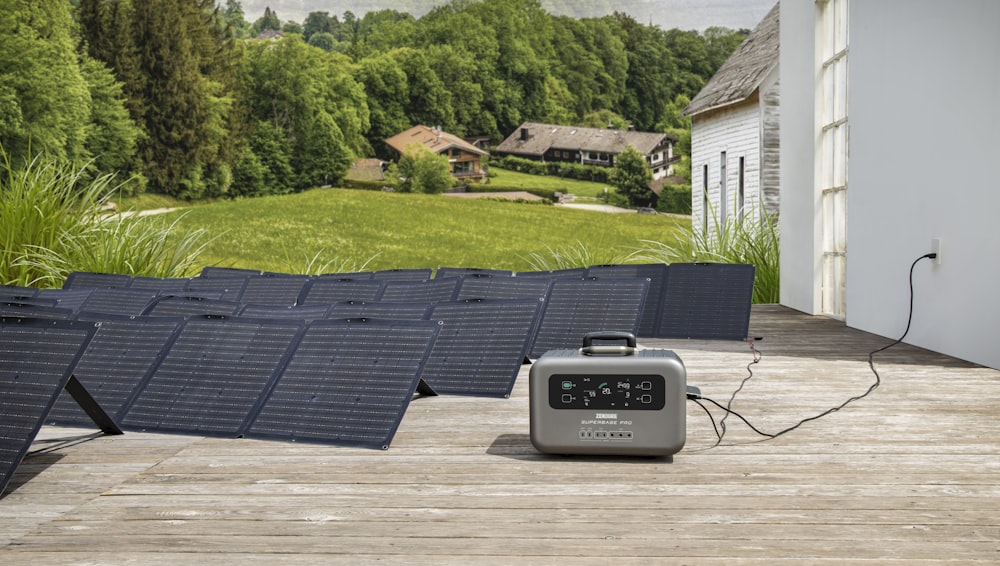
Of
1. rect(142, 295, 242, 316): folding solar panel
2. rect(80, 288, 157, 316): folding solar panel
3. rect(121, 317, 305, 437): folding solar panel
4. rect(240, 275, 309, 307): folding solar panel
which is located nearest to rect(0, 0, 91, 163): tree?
rect(240, 275, 309, 307): folding solar panel

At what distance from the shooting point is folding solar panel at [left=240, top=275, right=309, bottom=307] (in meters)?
6.79

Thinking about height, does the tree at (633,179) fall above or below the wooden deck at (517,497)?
above

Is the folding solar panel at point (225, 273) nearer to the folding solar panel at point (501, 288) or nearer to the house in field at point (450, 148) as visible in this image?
the folding solar panel at point (501, 288)

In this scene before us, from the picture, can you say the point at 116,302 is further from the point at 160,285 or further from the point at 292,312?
the point at 292,312

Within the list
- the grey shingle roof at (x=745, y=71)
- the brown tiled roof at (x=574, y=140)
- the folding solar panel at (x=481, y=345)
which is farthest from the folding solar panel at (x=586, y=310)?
the brown tiled roof at (x=574, y=140)

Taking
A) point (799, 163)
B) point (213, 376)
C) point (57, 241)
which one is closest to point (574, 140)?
point (799, 163)

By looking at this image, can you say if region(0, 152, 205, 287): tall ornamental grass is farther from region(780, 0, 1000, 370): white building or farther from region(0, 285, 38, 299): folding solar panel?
region(780, 0, 1000, 370): white building

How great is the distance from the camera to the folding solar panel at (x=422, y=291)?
6145 mm

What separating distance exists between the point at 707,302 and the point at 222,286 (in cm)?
360

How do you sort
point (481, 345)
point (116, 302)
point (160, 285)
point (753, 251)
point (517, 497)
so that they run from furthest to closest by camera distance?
point (753, 251), point (160, 285), point (116, 302), point (481, 345), point (517, 497)

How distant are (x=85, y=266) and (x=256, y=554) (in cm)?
747

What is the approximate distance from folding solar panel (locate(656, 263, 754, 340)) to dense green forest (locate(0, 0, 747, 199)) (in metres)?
17.0

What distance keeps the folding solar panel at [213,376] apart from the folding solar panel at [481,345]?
938 mm

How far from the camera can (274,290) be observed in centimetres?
689
